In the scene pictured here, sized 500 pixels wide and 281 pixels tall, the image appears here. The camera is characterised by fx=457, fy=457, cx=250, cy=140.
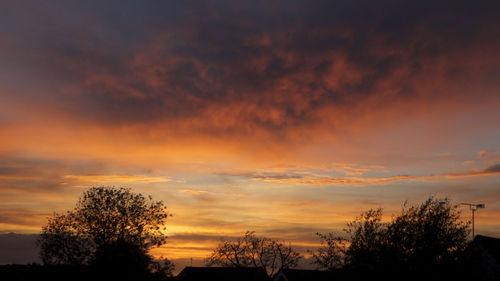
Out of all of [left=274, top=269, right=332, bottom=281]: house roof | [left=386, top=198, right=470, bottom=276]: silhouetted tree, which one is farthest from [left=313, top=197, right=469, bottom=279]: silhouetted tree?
[left=274, top=269, right=332, bottom=281]: house roof

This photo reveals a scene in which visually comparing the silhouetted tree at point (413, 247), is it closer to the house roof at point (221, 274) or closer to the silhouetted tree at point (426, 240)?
the silhouetted tree at point (426, 240)

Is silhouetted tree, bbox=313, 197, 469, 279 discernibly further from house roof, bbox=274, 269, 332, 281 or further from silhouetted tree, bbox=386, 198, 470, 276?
house roof, bbox=274, 269, 332, 281

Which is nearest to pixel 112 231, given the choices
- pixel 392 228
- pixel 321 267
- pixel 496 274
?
pixel 321 267

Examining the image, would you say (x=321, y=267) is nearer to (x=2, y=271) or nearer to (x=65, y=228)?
(x=65, y=228)

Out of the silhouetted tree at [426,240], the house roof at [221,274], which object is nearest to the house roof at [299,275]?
the house roof at [221,274]

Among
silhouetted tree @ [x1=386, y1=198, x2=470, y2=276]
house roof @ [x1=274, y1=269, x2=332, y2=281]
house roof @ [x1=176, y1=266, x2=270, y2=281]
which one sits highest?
silhouetted tree @ [x1=386, y1=198, x2=470, y2=276]

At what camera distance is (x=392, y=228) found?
4106 centimetres

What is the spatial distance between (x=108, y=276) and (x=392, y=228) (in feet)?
98.0

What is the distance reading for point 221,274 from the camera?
74.9 meters

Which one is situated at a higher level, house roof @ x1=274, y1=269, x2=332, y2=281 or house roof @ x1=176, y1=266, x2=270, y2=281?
house roof @ x1=274, y1=269, x2=332, y2=281

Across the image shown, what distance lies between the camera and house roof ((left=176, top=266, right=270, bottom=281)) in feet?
241

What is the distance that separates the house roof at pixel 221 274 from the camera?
→ 73556mm

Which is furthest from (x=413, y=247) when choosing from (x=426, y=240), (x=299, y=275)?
(x=299, y=275)

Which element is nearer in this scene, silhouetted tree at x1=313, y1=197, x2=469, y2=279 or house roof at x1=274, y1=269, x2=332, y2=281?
silhouetted tree at x1=313, y1=197, x2=469, y2=279
